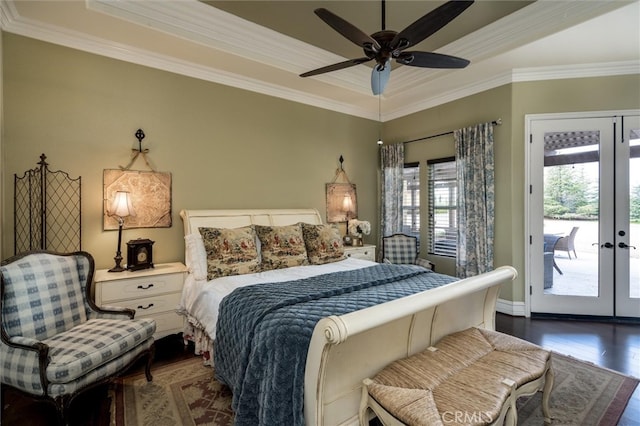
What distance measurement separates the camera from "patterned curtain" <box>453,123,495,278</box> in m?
3.95

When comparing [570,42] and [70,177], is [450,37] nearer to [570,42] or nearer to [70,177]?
[570,42]

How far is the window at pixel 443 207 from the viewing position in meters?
4.49

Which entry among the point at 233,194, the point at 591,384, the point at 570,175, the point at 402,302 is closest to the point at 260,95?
the point at 233,194

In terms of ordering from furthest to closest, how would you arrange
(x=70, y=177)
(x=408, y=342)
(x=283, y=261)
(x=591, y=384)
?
(x=283, y=261), (x=70, y=177), (x=591, y=384), (x=408, y=342)

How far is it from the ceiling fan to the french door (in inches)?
87.5

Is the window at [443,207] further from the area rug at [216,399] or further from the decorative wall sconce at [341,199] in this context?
the area rug at [216,399]

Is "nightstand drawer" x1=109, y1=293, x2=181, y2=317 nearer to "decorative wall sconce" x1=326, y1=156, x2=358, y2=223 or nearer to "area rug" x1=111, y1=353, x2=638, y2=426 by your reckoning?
"area rug" x1=111, y1=353, x2=638, y2=426

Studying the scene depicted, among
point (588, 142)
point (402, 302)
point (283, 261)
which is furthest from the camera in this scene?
point (588, 142)

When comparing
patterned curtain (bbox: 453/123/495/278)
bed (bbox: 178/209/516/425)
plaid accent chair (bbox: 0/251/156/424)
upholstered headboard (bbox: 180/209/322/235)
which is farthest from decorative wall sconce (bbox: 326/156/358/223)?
plaid accent chair (bbox: 0/251/156/424)

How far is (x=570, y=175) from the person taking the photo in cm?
372

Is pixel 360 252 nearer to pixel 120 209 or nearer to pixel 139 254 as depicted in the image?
pixel 139 254

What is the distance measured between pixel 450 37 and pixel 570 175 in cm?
219

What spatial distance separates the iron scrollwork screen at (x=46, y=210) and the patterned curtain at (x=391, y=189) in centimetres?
414

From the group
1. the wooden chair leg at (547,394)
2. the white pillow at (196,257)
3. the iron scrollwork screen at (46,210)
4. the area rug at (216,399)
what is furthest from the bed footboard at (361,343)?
the iron scrollwork screen at (46,210)
